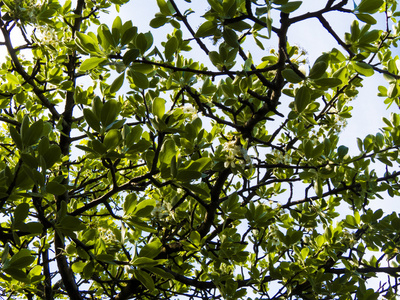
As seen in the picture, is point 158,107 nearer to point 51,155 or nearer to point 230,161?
point 51,155

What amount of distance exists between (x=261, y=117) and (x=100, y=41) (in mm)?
1109

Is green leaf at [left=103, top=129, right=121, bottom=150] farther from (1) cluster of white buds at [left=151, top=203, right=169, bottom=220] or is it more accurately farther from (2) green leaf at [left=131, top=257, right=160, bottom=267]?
(1) cluster of white buds at [left=151, top=203, right=169, bottom=220]

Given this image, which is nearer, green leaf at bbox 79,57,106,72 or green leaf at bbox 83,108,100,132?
green leaf at bbox 83,108,100,132

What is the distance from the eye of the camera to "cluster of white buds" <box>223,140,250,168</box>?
2264 mm

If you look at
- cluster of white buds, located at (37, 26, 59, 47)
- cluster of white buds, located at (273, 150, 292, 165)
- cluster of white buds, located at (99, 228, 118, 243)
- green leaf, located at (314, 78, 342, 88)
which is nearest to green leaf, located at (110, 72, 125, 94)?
green leaf, located at (314, 78, 342, 88)

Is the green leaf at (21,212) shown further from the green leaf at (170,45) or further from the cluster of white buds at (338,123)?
the cluster of white buds at (338,123)

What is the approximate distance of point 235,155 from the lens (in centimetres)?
228

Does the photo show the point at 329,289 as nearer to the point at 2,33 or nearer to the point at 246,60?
the point at 246,60

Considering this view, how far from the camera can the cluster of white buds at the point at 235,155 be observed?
2264 millimetres

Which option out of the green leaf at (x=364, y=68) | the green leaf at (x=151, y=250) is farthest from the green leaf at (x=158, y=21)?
the green leaf at (x=151, y=250)

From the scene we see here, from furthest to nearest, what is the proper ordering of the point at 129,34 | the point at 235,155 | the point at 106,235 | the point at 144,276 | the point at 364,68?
the point at 106,235 < the point at 235,155 < the point at 364,68 < the point at 144,276 < the point at 129,34

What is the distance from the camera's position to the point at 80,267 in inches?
102

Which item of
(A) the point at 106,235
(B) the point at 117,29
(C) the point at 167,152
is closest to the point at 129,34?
(B) the point at 117,29

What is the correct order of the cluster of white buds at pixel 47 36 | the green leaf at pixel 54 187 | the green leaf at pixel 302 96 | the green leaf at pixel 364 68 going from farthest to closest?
the cluster of white buds at pixel 47 36 → the green leaf at pixel 364 68 → the green leaf at pixel 302 96 → the green leaf at pixel 54 187
